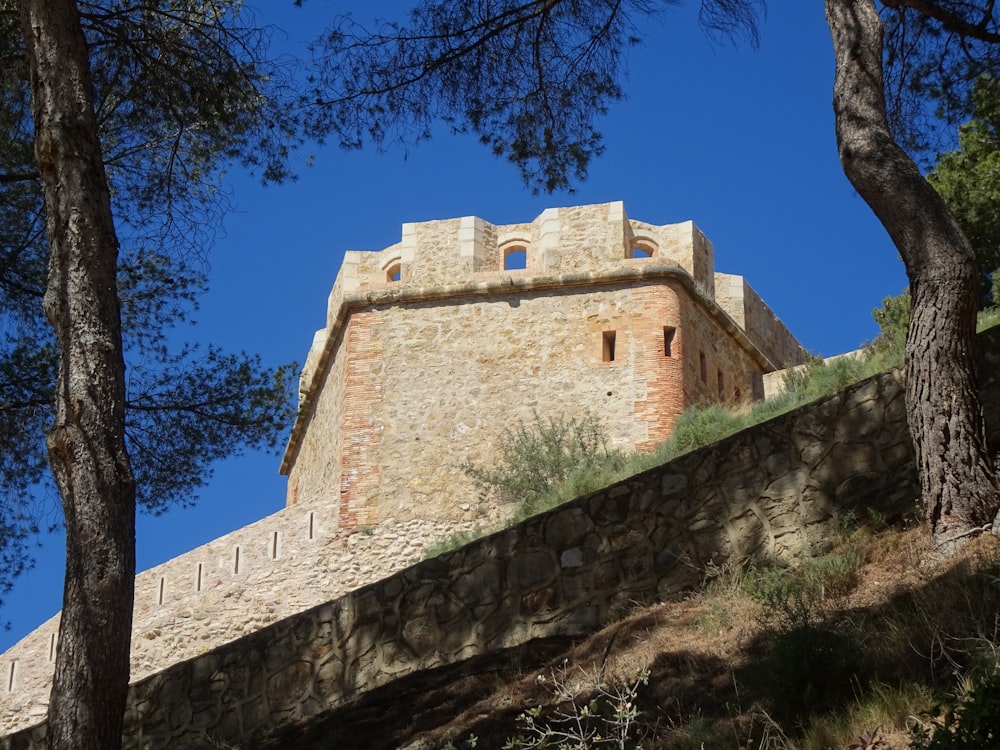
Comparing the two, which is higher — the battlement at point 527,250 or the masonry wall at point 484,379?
the battlement at point 527,250

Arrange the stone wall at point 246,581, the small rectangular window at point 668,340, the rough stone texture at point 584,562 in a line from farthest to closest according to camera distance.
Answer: the small rectangular window at point 668,340 < the stone wall at point 246,581 < the rough stone texture at point 584,562

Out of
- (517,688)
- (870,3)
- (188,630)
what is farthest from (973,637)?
(188,630)

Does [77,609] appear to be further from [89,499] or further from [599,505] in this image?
[599,505]

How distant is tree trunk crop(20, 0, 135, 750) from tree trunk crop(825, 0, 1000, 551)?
3981 mm

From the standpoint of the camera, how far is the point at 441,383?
2041cm

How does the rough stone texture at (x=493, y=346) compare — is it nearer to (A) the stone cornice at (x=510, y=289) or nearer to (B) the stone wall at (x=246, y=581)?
(A) the stone cornice at (x=510, y=289)

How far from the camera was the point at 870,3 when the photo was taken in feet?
28.2

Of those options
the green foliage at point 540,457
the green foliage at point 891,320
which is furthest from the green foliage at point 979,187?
the green foliage at point 540,457

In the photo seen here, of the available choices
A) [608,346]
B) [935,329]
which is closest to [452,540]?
[608,346]

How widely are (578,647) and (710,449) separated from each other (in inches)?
63.0

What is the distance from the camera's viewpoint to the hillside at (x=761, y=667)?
5.19m

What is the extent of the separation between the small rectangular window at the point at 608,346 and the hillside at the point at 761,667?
41.6ft

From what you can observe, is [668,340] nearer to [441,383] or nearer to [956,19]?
[441,383]

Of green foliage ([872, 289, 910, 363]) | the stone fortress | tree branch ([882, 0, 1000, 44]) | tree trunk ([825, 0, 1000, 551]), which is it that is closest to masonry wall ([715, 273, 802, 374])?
the stone fortress
